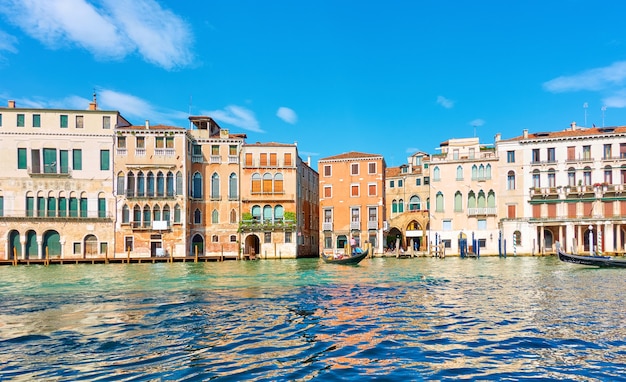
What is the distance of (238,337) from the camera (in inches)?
319

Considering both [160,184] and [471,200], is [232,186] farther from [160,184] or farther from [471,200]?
[471,200]

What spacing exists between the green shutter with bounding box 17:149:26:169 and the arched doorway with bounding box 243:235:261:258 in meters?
16.7

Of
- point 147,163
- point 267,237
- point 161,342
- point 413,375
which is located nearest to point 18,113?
point 147,163

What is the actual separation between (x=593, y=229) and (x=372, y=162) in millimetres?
17716

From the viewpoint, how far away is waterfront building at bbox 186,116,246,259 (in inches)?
1496

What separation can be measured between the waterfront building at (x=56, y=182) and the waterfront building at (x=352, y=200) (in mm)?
16722

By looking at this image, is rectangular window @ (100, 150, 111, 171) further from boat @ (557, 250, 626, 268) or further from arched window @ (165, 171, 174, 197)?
boat @ (557, 250, 626, 268)

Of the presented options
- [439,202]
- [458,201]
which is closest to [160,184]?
[439,202]

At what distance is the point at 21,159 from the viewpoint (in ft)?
118

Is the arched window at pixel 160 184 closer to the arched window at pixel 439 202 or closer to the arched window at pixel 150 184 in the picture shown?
the arched window at pixel 150 184

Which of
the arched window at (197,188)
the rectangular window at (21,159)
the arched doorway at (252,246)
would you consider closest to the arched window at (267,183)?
the arched doorway at (252,246)

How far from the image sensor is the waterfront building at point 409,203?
151 ft

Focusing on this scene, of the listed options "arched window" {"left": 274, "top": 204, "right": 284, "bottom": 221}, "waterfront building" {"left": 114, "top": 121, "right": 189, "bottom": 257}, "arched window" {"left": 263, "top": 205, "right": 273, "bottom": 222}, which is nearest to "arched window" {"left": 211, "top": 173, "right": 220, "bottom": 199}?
"waterfront building" {"left": 114, "top": 121, "right": 189, "bottom": 257}

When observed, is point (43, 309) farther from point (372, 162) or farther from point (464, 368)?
point (372, 162)
